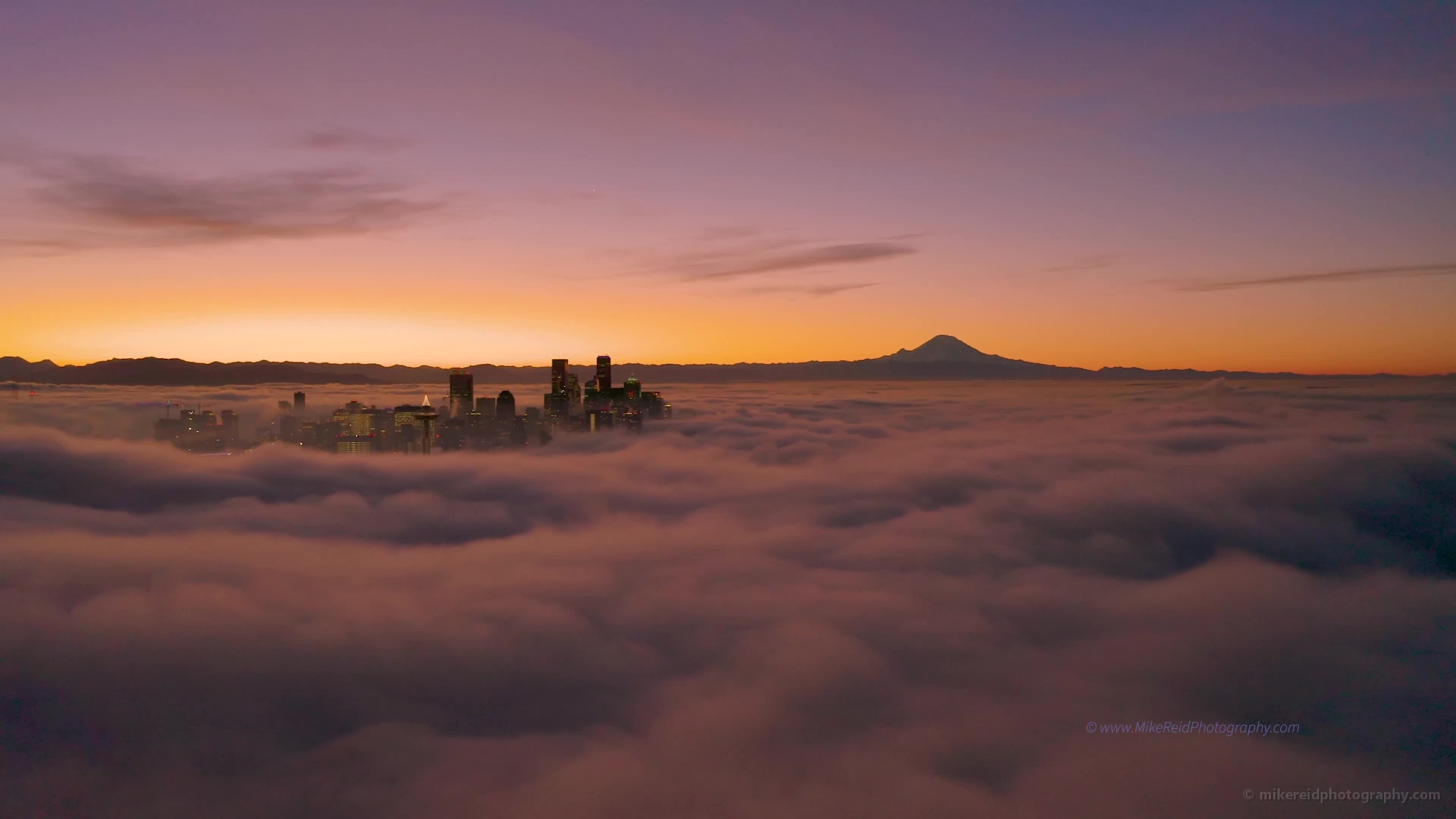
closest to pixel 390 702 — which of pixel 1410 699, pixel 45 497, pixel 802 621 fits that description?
pixel 802 621

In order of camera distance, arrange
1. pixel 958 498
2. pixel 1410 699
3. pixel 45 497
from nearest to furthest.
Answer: pixel 1410 699 → pixel 958 498 → pixel 45 497

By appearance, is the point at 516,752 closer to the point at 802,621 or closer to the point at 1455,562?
the point at 802,621

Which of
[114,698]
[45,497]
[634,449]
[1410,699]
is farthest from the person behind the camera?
[634,449]

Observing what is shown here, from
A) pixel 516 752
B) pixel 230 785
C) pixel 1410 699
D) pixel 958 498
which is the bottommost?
pixel 230 785

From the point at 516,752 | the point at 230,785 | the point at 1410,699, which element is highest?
the point at 1410,699

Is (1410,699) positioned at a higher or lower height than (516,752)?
higher

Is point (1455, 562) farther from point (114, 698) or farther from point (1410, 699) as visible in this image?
point (114, 698)

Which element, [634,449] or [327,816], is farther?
[634,449]

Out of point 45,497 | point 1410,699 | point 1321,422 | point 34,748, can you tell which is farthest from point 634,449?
point 1321,422

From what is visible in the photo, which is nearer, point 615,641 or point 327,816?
point 327,816
